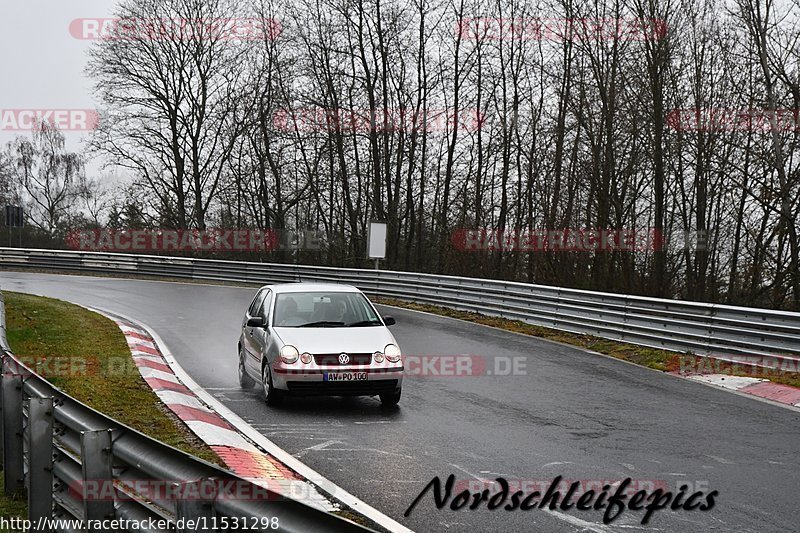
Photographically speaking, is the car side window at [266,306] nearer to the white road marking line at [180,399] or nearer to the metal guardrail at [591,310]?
the white road marking line at [180,399]

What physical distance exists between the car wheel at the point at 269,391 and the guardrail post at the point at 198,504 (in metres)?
7.13

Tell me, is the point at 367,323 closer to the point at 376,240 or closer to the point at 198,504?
the point at 198,504

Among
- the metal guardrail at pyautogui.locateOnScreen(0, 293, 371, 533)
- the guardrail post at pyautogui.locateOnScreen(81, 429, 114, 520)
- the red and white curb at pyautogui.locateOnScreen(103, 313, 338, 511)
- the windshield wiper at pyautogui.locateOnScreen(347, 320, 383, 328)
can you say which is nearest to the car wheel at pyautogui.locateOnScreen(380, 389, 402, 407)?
the windshield wiper at pyautogui.locateOnScreen(347, 320, 383, 328)

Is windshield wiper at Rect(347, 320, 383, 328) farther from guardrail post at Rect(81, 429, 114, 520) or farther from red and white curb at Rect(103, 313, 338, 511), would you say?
guardrail post at Rect(81, 429, 114, 520)

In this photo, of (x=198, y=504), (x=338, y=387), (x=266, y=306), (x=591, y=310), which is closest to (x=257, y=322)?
(x=266, y=306)

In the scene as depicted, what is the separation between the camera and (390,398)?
10.6m

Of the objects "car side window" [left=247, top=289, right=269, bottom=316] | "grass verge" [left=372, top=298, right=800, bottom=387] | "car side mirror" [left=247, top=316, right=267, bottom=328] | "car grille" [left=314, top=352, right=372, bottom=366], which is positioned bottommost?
"grass verge" [left=372, top=298, right=800, bottom=387]

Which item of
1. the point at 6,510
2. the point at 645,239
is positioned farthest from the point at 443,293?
the point at 6,510

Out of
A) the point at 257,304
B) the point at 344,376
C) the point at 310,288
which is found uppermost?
the point at 310,288

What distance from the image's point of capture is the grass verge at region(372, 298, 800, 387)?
13.5 meters

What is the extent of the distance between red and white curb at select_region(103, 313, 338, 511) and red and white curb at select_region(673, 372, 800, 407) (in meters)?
7.38

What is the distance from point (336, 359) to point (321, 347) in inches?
10.8

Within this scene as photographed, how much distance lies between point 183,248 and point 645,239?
75.7ft

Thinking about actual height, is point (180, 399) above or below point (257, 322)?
below
